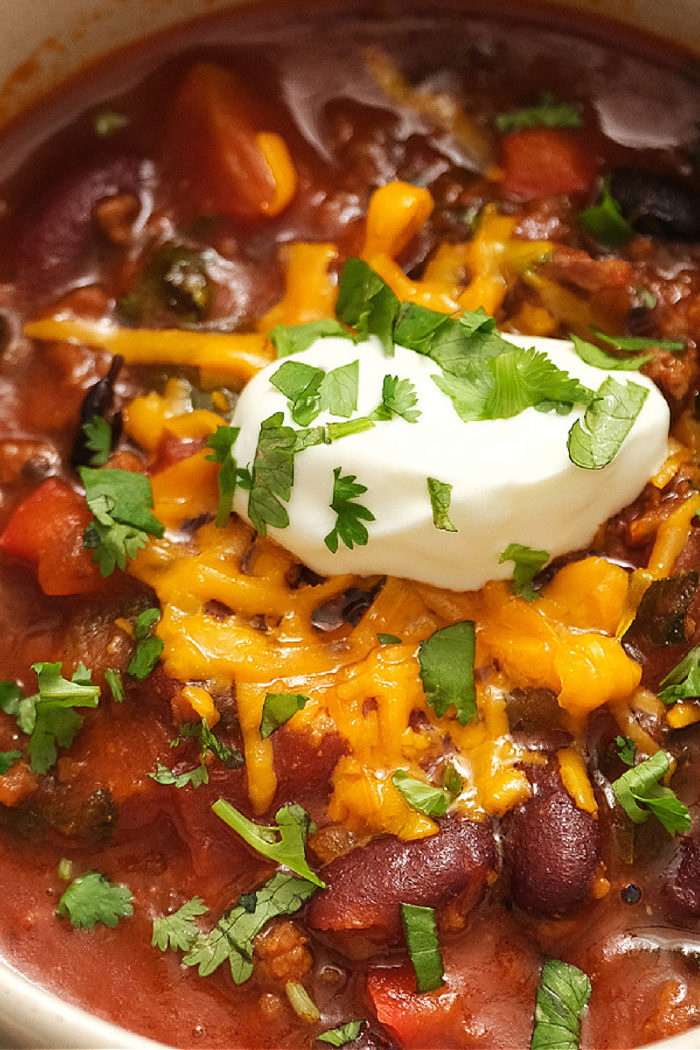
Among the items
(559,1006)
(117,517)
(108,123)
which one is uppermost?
(108,123)

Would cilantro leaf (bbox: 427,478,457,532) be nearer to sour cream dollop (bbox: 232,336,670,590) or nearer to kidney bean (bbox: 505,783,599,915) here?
sour cream dollop (bbox: 232,336,670,590)

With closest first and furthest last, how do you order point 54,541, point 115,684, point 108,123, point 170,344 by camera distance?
point 115,684, point 54,541, point 170,344, point 108,123

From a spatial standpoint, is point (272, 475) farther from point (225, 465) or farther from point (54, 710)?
point (54, 710)

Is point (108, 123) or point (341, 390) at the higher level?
point (108, 123)

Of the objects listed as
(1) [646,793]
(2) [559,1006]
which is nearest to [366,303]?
(1) [646,793]

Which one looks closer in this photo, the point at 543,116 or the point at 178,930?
the point at 178,930

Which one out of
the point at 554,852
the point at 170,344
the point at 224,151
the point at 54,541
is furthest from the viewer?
the point at 224,151

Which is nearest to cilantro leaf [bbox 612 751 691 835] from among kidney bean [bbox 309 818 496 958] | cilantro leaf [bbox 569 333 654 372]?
kidney bean [bbox 309 818 496 958]

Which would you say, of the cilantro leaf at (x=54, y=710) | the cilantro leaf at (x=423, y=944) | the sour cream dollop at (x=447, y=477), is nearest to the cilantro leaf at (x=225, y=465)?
the sour cream dollop at (x=447, y=477)
